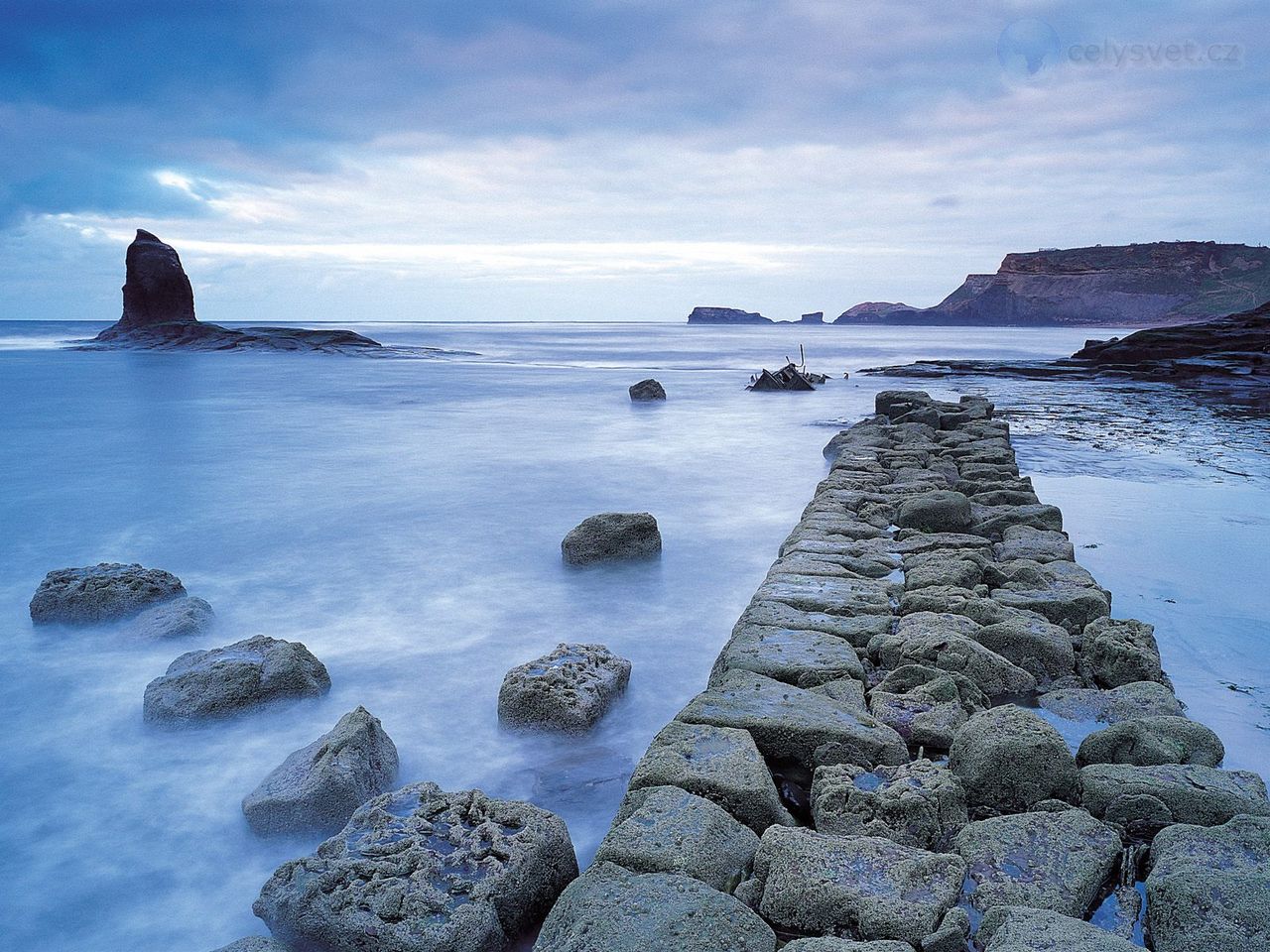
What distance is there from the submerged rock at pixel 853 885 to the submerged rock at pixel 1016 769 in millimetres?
403

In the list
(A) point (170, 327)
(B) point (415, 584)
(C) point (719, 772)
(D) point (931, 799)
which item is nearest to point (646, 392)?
(B) point (415, 584)

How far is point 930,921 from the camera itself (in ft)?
6.09

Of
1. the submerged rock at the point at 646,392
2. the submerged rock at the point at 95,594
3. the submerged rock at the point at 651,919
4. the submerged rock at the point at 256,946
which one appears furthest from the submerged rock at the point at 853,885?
the submerged rock at the point at 646,392

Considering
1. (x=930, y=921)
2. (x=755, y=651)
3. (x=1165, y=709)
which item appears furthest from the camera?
(x=755, y=651)

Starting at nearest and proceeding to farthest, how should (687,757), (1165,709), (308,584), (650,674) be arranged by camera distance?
(687,757)
(1165,709)
(650,674)
(308,584)

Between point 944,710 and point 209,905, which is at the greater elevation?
point 944,710

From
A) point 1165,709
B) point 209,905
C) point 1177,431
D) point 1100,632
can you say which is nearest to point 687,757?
point 209,905

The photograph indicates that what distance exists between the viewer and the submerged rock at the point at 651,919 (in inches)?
68.2

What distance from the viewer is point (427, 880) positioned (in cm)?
210

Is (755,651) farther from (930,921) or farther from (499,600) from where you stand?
(499,600)

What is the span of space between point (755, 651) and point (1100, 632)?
1434 mm

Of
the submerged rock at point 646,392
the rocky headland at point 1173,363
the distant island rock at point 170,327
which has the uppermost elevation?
the distant island rock at point 170,327

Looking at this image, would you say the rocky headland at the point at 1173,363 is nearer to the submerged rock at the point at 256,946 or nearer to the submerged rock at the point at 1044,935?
the submerged rock at the point at 1044,935

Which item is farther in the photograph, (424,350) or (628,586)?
(424,350)
